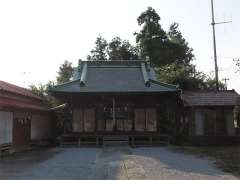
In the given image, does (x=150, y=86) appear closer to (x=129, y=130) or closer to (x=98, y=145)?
(x=129, y=130)

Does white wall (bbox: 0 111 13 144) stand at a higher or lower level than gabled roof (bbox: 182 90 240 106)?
lower

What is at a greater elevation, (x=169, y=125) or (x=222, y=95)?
(x=222, y=95)

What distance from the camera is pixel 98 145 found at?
83.7ft

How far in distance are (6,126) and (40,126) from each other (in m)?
7.85

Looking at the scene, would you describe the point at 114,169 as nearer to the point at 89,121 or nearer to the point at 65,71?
the point at 89,121

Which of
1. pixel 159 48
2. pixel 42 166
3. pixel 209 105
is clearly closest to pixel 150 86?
pixel 209 105

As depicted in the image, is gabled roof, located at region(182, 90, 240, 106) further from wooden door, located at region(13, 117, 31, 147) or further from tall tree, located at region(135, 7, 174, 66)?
tall tree, located at region(135, 7, 174, 66)

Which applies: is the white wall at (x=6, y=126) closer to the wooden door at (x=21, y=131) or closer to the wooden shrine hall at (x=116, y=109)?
the wooden door at (x=21, y=131)

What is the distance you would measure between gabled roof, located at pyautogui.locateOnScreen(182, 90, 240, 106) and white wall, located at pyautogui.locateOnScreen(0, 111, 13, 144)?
11373mm

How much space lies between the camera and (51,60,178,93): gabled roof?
25.7 m

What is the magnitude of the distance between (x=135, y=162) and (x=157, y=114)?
36.4 feet

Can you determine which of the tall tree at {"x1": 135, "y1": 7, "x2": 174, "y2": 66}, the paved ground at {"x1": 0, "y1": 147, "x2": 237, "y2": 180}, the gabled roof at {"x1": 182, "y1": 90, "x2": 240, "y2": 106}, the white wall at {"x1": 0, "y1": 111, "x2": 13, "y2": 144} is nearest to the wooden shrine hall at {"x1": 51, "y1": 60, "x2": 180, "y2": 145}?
the gabled roof at {"x1": 182, "y1": 90, "x2": 240, "y2": 106}

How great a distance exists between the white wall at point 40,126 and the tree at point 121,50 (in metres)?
25.3

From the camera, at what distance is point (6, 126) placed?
70.5 feet
